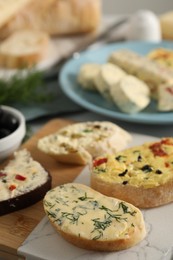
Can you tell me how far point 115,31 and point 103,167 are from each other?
2.28m

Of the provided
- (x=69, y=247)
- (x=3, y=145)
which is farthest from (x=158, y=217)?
(x=3, y=145)

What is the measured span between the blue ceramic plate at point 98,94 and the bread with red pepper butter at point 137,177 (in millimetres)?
537

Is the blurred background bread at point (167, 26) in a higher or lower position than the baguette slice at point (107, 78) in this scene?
lower

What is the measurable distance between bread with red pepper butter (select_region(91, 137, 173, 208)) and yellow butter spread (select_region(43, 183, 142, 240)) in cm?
8

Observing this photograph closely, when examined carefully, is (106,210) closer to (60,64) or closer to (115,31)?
(60,64)

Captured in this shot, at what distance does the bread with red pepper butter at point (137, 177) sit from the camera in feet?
6.42

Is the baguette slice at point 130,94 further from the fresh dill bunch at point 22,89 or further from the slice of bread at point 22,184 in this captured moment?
the slice of bread at point 22,184

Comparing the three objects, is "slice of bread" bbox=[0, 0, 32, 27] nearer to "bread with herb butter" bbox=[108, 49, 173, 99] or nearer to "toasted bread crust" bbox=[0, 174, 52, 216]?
"bread with herb butter" bbox=[108, 49, 173, 99]

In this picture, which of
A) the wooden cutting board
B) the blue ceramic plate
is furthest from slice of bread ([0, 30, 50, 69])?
the wooden cutting board

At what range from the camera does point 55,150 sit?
7.54 feet

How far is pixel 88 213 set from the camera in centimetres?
181

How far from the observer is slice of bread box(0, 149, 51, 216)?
1963 millimetres

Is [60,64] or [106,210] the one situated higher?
[106,210]

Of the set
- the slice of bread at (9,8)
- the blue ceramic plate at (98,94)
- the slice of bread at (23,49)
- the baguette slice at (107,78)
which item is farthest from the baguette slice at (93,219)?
the slice of bread at (9,8)
